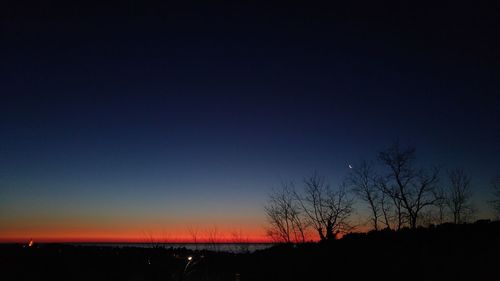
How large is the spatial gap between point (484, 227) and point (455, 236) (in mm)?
2798

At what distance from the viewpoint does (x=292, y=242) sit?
47.8m

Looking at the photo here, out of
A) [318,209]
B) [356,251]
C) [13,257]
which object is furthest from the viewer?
[13,257]

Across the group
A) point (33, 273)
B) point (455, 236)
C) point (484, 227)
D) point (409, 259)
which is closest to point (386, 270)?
point (409, 259)

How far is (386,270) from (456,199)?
3871cm

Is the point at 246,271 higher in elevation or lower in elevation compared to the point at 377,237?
lower

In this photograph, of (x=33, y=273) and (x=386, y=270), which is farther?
(x=33, y=273)

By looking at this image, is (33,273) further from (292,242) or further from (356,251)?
(356,251)

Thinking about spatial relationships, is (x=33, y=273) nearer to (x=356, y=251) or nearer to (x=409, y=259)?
(x=356, y=251)

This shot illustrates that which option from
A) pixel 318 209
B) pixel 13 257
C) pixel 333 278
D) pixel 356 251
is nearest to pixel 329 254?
pixel 356 251

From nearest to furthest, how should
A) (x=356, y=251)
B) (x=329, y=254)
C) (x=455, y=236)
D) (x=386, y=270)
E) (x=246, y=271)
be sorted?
(x=386, y=270)
(x=455, y=236)
(x=356, y=251)
(x=329, y=254)
(x=246, y=271)

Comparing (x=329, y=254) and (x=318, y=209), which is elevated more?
(x=318, y=209)

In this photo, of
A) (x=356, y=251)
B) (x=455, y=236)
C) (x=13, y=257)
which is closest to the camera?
(x=455, y=236)

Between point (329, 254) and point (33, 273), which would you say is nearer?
point (329, 254)

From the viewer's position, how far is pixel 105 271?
49.2m
